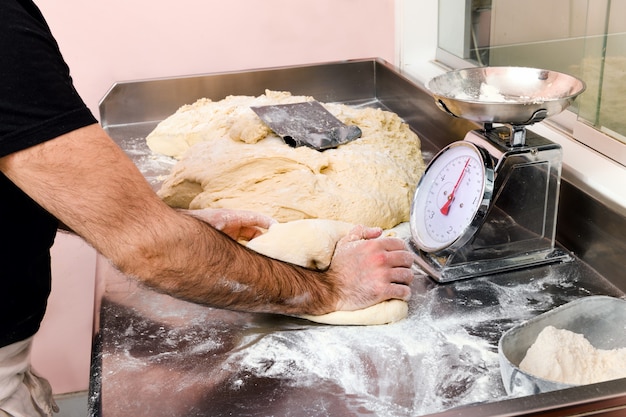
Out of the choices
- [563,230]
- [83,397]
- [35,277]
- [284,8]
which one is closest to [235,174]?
[35,277]

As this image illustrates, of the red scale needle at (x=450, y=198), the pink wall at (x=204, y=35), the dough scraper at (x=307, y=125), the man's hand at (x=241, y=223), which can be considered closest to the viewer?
the red scale needle at (x=450, y=198)

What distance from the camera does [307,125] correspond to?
193cm

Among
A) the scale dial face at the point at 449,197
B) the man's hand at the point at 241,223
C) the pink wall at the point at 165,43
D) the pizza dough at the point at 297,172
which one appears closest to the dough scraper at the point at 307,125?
the pizza dough at the point at 297,172

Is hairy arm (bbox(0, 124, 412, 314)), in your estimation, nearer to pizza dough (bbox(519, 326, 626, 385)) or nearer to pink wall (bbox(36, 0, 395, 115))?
pizza dough (bbox(519, 326, 626, 385))

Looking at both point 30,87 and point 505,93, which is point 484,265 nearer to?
point 505,93

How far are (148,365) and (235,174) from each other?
2.32 ft

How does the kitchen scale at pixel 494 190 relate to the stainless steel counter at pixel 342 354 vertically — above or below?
above

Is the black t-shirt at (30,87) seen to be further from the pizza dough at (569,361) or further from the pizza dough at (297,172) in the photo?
the pizza dough at (569,361)

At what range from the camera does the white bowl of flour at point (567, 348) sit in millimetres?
977

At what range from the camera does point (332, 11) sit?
2705 millimetres

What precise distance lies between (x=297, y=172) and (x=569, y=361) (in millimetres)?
851

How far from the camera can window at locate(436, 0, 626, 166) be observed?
157 cm

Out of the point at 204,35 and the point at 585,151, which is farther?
the point at 204,35

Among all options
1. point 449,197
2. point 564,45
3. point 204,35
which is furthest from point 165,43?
point 449,197
